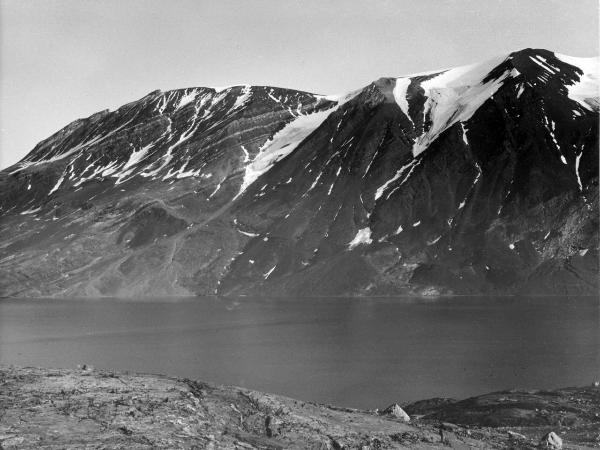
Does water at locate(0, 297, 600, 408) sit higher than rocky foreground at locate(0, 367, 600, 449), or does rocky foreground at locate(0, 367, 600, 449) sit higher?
rocky foreground at locate(0, 367, 600, 449)

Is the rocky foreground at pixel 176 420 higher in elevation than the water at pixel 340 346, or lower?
higher

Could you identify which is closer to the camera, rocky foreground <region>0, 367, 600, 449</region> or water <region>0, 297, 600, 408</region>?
rocky foreground <region>0, 367, 600, 449</region>

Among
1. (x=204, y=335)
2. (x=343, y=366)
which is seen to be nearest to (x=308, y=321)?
(x=204, y=335)

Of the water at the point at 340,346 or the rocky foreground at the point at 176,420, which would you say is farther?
the water at the point at 340,346

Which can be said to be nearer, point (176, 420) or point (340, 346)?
point (176, 420)

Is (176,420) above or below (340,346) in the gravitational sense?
above
